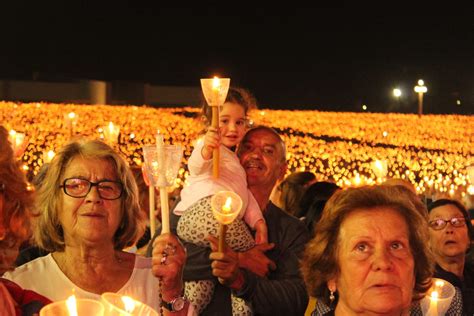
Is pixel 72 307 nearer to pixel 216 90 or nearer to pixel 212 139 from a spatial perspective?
pixel 212 139

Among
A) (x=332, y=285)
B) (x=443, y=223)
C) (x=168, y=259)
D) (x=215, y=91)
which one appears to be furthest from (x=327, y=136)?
(x=168, y=259)

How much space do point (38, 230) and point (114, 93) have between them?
25207mm

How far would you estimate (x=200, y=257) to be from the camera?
3.84 meters

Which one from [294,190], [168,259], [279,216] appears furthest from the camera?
[294,190]

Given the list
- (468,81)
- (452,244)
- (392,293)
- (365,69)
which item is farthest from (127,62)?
(392,293)

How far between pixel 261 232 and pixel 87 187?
47.9 inches

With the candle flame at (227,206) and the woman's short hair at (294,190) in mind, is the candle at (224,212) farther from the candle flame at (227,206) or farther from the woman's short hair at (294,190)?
the woman's short hair at (294,190)

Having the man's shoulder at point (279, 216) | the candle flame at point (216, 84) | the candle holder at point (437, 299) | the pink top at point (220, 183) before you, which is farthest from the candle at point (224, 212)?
the man's shoulder at point (279, 216)

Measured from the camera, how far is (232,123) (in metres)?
4.62

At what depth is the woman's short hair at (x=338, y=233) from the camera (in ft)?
9.88

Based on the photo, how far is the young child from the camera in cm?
383

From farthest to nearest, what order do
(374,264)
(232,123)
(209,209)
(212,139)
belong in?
(232,123) → (209,209) → (212,139) → (374,264)

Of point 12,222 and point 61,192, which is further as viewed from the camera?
point 61,192

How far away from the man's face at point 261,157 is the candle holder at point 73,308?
2.51 metres
